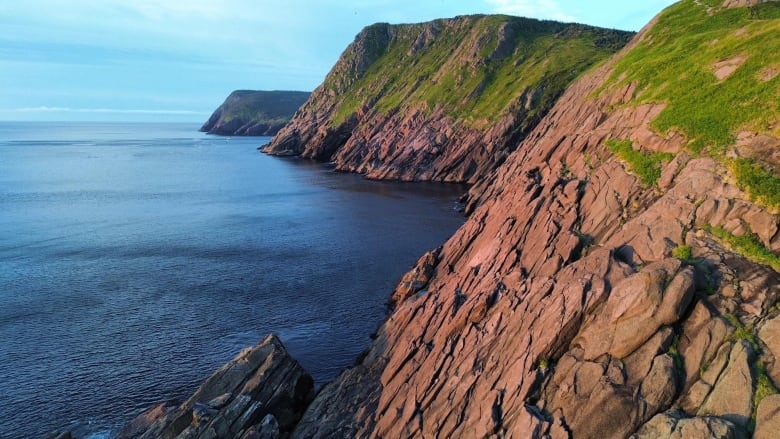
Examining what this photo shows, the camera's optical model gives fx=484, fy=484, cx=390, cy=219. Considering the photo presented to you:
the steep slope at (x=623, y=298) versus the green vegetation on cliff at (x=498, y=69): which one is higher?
the green vegetation on cliff at (x=498, y=69)

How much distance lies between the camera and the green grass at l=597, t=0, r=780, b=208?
3422 centimetres

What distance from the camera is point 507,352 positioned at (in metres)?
31.8

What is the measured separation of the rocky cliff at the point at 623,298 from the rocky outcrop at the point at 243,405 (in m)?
2.13

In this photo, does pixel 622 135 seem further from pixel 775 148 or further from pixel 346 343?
pixel 346 343

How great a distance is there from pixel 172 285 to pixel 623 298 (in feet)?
180

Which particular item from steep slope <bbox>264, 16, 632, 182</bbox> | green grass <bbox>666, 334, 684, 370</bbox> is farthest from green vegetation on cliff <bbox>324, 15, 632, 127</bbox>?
green grass <bbox>666, 334, 684, 370</bbox>

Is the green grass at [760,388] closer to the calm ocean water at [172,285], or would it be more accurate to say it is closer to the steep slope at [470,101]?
the calm ocean water at [172,285]

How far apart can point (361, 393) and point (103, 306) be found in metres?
37.4

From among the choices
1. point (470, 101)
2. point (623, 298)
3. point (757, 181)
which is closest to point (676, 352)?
point (623, 298)

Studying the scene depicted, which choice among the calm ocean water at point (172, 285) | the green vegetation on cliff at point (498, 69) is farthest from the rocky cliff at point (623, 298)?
the green vegetation on cliff at point (498, 69)

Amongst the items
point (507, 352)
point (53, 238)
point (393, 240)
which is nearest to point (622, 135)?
point (507, 352)

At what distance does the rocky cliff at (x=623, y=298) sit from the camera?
81.4ft

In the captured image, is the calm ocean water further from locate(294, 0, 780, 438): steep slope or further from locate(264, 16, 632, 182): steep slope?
locate(264, 16, 632, 182): steep slope

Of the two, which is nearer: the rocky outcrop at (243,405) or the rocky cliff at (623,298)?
the rocky cliff at (623,298)
